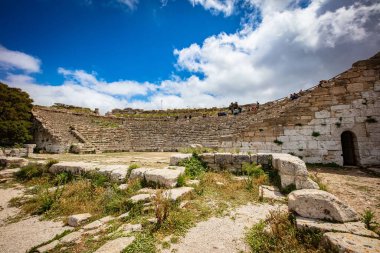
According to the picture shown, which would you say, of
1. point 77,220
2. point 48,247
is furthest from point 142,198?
point 48,247

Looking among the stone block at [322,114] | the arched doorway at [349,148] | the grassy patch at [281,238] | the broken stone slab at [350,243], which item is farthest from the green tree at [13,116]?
the arched doorway at [349,148]

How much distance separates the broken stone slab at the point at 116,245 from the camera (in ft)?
8.86

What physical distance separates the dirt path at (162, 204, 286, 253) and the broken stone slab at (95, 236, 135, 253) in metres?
0.61

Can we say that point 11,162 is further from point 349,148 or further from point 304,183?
point 349,148

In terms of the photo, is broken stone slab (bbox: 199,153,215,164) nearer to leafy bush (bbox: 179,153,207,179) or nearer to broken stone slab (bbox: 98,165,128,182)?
leafy bush (bbox: 179,153,207,179)

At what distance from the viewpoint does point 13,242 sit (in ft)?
11.1

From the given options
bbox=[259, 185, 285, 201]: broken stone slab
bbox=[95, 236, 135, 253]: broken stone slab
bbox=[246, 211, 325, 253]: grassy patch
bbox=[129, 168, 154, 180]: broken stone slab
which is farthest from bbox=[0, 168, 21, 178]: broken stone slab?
bbox=[259, 185, 285, 201]: broken stone slab

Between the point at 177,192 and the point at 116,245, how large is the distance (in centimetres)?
190

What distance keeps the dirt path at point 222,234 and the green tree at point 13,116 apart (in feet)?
60.4

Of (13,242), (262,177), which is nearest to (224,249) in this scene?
(262,177)

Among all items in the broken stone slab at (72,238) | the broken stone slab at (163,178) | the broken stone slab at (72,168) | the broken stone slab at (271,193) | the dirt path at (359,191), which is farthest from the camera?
the broken stone slab at (72,168)

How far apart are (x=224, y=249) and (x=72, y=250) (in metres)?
2.32

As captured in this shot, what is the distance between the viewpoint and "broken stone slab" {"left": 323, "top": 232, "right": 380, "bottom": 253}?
7.13ft

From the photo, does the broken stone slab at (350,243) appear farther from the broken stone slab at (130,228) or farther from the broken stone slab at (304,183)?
the broken stone slab at (130,228)
